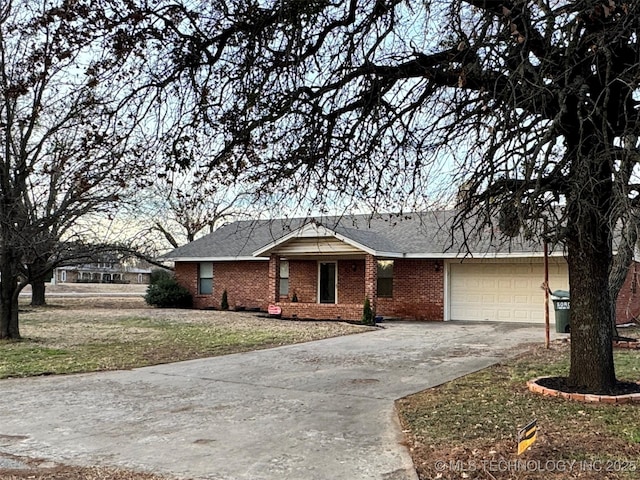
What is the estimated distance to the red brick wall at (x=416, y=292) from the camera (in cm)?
1975

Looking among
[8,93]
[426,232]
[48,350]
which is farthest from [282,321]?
[8,93]

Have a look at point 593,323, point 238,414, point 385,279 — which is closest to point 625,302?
point 385,279

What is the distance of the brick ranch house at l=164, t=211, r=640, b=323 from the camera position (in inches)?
731

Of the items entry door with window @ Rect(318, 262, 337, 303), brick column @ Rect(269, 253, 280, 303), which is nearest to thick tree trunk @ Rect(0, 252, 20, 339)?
brick column @ Rect(269, 253, 280, 303)

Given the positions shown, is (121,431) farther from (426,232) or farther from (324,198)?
(426,232)

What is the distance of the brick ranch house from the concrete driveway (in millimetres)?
7393

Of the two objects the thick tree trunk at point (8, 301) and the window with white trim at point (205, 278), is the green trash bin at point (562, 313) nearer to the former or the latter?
the thick tree trunk at point (8, 301)

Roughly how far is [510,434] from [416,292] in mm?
14811

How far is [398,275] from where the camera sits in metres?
20.6

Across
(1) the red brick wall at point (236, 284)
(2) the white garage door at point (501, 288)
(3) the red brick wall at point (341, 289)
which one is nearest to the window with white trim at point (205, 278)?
(1) the red brick wall at point (236, 284)

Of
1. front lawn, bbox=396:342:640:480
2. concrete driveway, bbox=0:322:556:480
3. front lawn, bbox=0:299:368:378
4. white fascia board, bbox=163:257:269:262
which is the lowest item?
front lawn, bbox=0:299:368:378

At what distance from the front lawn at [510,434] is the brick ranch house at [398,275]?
980cm

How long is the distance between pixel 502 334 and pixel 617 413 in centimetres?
913

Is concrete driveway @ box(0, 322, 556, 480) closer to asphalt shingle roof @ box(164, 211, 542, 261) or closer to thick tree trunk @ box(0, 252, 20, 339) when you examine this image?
thick tree trunk @ box(0, 252, 20, 339)
